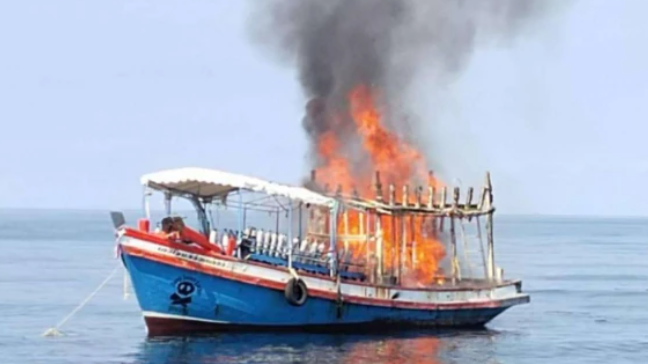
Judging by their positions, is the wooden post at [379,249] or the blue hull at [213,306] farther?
the wooden post at [379,249]

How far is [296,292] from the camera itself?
4700 centimetres

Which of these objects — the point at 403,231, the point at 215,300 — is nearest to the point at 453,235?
the point at 403,231

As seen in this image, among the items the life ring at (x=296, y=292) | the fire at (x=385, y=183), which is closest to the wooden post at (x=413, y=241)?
the fire at (x=385, y=183)

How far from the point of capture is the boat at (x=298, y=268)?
46469 mm

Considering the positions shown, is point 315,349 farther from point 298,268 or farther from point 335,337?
point 298,268

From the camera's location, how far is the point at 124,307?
65938 mm

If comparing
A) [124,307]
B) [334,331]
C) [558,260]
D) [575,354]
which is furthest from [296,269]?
[558,260]

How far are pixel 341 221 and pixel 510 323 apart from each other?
32.3 feet

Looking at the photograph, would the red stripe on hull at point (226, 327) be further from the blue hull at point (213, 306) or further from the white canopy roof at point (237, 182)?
the white canopy roof at point (237, 182)

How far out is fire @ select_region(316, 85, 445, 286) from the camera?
178 ft

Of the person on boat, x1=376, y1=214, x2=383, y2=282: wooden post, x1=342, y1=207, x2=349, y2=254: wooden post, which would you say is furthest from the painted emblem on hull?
x1=342, y1=207, x2=349, y2=254: wooden post

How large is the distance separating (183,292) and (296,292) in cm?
405

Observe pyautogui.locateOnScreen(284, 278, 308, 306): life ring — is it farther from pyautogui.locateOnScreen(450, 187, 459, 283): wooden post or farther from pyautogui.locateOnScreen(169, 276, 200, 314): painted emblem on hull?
pyautogui.locateOnScreen(450, 187, 459, 283): wooden post

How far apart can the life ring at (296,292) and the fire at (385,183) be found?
5.49 meters
